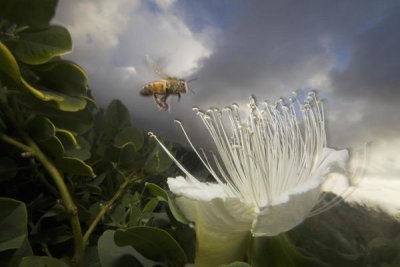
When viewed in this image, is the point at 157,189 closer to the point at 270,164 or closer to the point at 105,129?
the point at 270,164

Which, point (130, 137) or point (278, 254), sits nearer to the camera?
point (278, 254)

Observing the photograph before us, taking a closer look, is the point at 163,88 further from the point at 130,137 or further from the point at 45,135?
the point at 45,135

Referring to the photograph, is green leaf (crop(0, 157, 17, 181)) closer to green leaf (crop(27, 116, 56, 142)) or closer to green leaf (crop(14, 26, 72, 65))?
green leaf (crop(27, 116, 56, 142))

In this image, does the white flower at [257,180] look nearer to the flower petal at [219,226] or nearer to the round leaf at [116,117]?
the flower petal at [219,226]

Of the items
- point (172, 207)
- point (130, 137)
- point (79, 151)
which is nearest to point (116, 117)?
point (130, 137)

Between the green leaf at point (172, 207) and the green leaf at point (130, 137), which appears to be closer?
the green leaf at point (172, 207)

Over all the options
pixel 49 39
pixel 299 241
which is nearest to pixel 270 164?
pixel 299 241

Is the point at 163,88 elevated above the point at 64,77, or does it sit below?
above

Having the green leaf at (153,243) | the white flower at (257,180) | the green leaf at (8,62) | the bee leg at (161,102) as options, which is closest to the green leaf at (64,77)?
the green leaf at (8,62)
